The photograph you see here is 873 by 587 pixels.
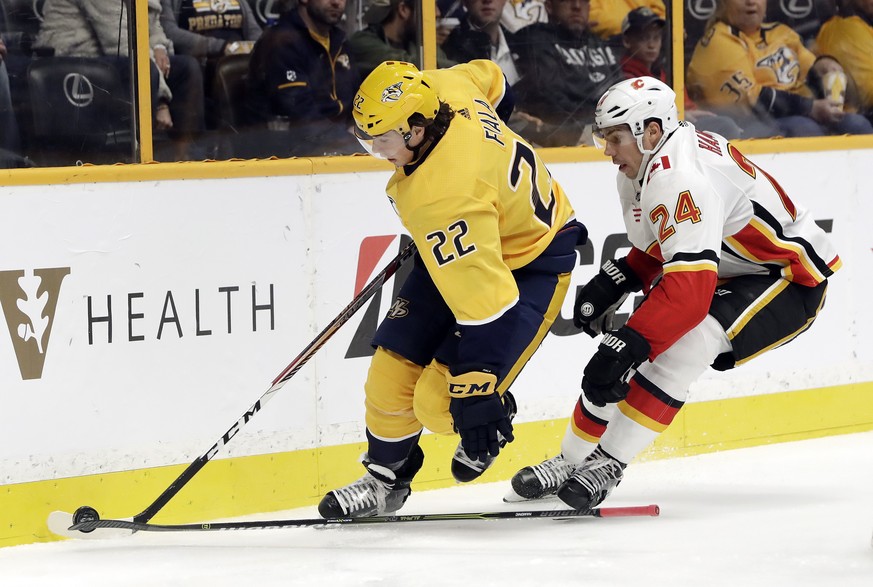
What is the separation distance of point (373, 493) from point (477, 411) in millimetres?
526

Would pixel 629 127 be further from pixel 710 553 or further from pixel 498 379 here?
pixel 710 553

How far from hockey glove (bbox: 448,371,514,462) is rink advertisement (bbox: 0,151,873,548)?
2.52ft

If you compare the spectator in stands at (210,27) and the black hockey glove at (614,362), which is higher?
the spectator in stands at (210,27)

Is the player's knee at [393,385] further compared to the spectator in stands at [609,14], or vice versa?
the spectator in stands at [609,14]

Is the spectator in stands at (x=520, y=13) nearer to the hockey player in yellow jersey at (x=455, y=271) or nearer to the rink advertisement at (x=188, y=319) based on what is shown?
the rink advertisement at (x=188, y=319)

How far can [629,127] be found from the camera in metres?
3.57

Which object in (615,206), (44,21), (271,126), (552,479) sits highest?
(44,21)

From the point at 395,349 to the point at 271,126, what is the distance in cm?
90

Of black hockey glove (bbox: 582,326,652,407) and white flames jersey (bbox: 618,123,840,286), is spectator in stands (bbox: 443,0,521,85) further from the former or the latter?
black hockey glove (bbox: 582,326,652,407)

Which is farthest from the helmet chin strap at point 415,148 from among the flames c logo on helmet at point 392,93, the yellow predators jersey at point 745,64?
the yellow predators jersey at point 745,64

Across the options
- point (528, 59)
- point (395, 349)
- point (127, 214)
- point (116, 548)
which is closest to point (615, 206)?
point (528, 59)

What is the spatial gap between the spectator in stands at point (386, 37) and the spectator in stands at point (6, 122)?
1.04 m

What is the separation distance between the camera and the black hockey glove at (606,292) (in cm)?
386

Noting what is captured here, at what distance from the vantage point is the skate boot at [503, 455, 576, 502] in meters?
3.87
